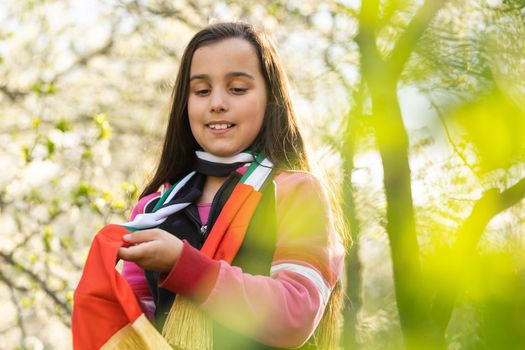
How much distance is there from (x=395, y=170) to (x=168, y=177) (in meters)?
1.39

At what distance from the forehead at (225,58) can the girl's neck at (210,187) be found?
0.24 metres

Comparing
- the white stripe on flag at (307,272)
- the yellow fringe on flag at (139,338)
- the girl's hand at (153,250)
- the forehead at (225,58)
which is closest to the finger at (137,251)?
the girl's hand at (153,250)

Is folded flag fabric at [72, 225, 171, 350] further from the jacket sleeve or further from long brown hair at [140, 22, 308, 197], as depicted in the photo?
long brown hair at [140, 22, 308, 197]

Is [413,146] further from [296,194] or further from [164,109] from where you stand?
[164,109]

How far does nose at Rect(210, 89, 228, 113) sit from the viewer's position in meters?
1.62

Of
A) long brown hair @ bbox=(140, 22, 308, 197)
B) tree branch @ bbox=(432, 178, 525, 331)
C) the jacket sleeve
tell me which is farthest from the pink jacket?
tree branch @ bbox=(432, 178, 525, 331)

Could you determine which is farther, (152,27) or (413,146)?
(152,27)

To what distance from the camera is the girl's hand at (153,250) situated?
1221 mm

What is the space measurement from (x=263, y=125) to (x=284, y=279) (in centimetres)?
46

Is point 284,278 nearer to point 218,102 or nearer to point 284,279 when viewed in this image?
point 284,279

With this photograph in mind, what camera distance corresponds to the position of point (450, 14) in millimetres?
437

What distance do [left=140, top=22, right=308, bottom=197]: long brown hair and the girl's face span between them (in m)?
0.03

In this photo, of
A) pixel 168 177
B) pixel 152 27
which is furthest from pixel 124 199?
pixel 168 177

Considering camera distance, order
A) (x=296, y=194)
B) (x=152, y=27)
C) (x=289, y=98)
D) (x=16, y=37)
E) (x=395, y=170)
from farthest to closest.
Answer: (x=152, y=27), (x=16, y=37), (x=289, y=98), (x=296, y=194), (x=395, y=170)
